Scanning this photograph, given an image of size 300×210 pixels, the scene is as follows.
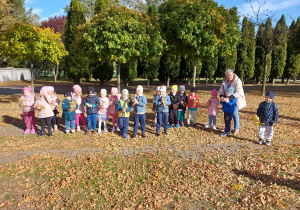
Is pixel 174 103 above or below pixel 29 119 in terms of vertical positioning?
above

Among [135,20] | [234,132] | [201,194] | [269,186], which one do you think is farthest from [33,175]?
[135,20]

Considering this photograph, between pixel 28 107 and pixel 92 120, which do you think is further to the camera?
pixel 92 120

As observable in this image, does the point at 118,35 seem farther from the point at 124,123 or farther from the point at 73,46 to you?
the point at 73,46

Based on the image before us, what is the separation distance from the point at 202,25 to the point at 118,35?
3.74 m

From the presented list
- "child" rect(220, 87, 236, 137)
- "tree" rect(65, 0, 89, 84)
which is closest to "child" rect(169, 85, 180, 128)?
"child" rect(220, 87, 236, 137)

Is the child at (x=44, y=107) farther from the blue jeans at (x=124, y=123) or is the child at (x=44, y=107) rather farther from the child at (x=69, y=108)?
the blue jeans at (x=124, y=123)

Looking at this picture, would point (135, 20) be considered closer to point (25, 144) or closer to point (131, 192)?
point (25, 144)

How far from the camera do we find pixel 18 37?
10.1m

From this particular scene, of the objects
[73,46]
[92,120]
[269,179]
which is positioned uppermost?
[73,46]

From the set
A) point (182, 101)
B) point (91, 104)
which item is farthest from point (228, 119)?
point (91, 104)

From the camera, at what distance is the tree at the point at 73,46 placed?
18828 millimetres

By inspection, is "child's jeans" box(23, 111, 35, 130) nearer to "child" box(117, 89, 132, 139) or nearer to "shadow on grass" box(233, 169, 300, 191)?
"child" box(117, 89, 132, 139)

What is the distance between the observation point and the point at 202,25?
367 inches

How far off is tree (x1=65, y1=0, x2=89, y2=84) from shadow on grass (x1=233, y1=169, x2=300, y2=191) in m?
17.6
